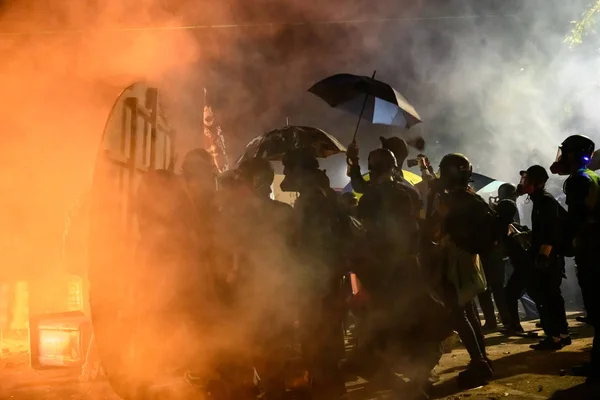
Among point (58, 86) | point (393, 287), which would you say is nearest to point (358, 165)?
point (393, 287)

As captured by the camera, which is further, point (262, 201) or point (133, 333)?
point (262, 201)

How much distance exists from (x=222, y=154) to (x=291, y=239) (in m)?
18.2

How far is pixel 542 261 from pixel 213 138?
1586 cm

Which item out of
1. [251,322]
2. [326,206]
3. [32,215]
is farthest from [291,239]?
[32,215]

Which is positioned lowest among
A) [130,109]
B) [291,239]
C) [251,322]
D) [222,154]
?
[251,322]

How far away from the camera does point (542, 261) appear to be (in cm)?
441

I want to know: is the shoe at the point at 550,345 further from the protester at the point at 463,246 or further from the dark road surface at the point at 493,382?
the protester at the point at 463,246

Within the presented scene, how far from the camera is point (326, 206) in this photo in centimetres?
388

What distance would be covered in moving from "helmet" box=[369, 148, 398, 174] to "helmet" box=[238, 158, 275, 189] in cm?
100

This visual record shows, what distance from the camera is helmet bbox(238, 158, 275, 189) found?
4.33m

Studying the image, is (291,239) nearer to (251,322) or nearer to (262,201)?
(262,201)

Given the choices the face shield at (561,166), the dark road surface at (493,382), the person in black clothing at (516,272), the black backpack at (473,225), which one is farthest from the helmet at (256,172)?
the person in black clothing at (516,272)

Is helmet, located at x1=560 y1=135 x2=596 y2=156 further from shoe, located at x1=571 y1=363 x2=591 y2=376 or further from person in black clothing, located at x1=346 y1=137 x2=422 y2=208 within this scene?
shoe, located at x1=571 y1=363 x2=591 y2=376

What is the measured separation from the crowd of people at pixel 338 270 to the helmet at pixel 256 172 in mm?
34
